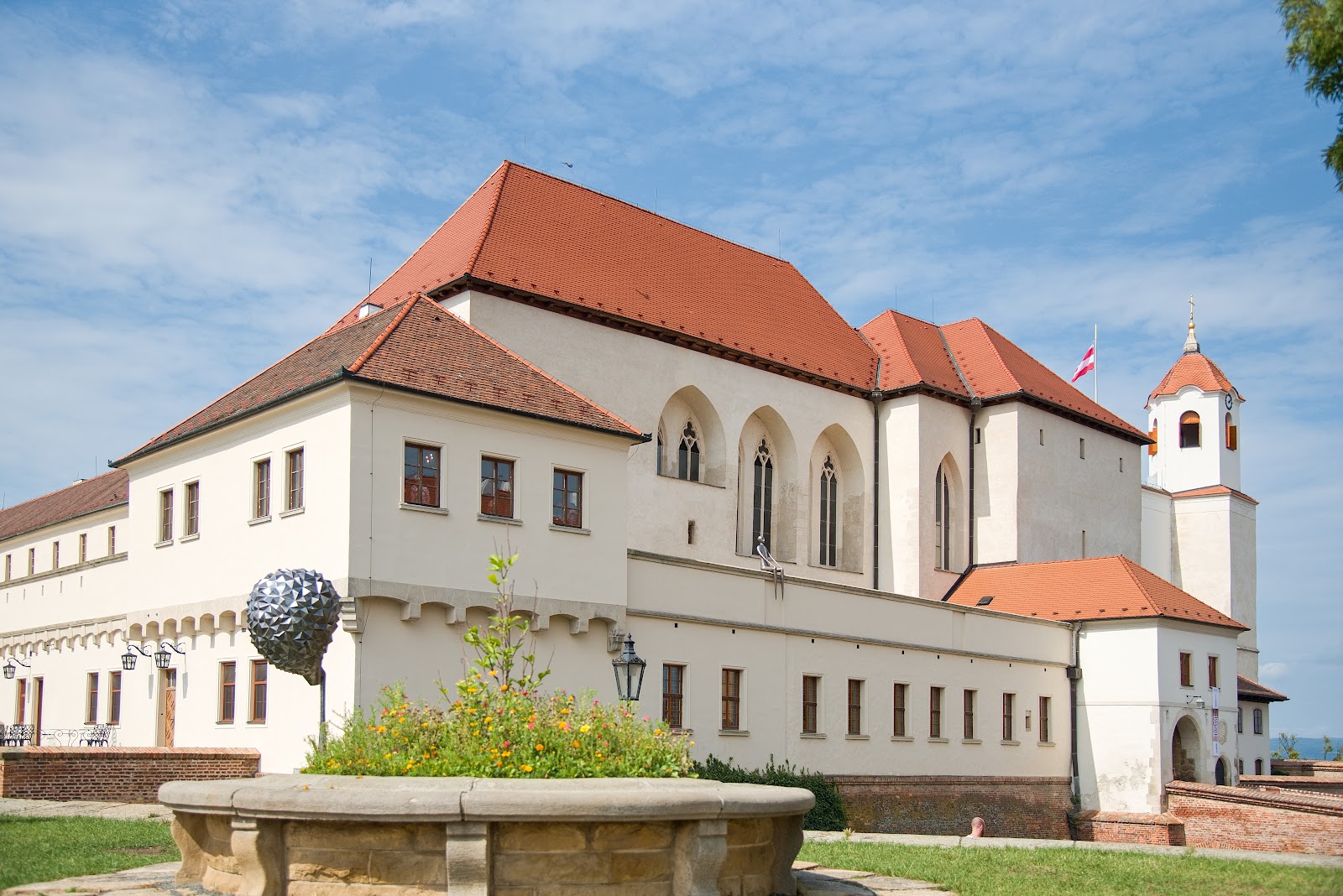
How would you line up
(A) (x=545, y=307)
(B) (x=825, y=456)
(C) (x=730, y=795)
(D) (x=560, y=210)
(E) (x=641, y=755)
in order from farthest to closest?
(B) (x=825, y=456)
(D) (x=560, y=210)
(A) (x=545, y=307)
(E) (x=641, y=755)
(C) (x=730, y=795)

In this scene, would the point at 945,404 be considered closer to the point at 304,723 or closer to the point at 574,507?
the point at 574,507

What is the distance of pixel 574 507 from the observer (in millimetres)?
26125

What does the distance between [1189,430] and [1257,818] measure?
1290 inches

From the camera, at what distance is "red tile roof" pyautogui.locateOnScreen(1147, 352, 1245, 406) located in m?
62.5

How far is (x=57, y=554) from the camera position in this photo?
1734 inches

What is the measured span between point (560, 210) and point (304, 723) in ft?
60.2

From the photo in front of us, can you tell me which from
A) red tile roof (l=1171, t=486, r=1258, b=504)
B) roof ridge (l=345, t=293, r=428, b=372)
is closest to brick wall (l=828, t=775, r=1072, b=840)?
roof ridge (l=345, t=293, r=428, b=372)

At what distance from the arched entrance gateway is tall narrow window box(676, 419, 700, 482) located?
15.2 m

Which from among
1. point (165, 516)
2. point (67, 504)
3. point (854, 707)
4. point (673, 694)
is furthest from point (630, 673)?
point (67, 504)

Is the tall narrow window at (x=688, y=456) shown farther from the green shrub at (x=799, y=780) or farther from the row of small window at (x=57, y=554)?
the row of small window at (x=57, y=554)

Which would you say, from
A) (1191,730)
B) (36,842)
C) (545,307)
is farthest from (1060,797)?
(36,842)

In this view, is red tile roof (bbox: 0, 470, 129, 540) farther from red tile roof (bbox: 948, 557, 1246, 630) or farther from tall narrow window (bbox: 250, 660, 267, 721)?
red tile roof (bbox: 948, 557, 1246, 630)

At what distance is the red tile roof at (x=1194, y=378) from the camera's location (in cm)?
6253

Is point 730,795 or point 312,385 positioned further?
point 312,385
